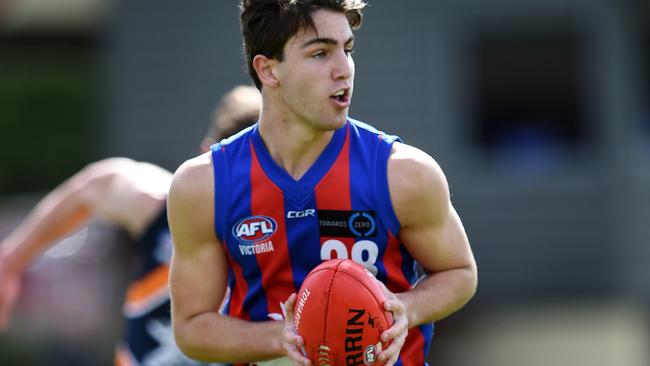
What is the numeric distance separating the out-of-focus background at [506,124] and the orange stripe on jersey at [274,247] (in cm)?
828

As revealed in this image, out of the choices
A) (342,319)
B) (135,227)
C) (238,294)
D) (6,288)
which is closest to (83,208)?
(135,227)

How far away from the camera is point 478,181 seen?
12.9m

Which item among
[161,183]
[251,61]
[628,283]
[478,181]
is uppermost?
[251,61]

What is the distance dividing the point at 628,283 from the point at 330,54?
9058 millimetres

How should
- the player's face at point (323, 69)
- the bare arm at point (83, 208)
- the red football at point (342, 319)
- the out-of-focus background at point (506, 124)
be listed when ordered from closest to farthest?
the red football at point (342, 319), the player's face at point (323, 69), the bare arm at point (83, 208), the out-of-focus background at point (506, 124)

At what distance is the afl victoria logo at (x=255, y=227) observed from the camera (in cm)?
423

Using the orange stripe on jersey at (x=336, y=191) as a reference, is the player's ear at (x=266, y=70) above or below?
above

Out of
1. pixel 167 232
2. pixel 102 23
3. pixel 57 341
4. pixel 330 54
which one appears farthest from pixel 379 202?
pixel 102 23

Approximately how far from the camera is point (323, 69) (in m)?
4.11

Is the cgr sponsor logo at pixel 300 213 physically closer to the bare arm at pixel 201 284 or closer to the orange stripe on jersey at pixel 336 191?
the orange stripe on jersey at pixel 336 191

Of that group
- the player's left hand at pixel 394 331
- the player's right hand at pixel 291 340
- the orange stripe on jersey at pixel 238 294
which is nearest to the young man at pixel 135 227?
the orange stripe on jersey at pixel 238 294

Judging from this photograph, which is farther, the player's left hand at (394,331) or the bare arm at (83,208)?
the bare arm at (83,208)

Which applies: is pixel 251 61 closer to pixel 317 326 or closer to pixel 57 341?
pixel 317 326

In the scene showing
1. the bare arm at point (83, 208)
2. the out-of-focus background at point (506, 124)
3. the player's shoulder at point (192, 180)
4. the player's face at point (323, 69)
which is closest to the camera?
the player's face at point (323, 69)
